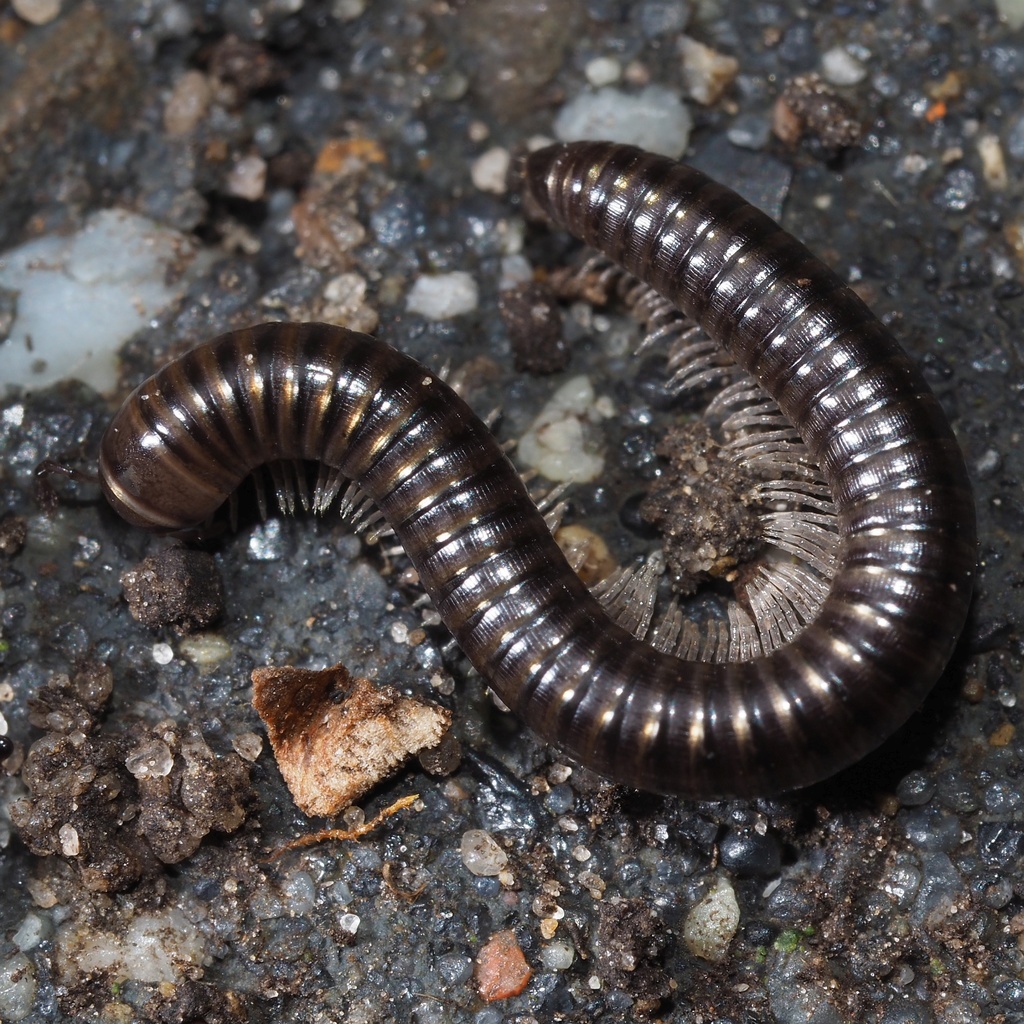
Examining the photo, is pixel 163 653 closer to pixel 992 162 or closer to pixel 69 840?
pixel 69 840

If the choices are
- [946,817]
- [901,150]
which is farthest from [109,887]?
[901,150]

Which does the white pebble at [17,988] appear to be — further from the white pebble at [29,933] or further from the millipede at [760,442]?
the millipede at [760,442]

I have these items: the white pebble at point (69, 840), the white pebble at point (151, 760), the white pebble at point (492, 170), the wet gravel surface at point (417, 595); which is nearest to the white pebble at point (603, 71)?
the wet gravel surface at point (417, 595)

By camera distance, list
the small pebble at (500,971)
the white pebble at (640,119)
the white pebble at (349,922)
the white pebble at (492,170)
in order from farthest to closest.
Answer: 1. the white pebble at (492,170)
2. the white pebble at (640,119)
3. the white pebble at (349,922)
4. the small pebble at (500,971)

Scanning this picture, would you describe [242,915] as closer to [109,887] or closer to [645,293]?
[109,887]

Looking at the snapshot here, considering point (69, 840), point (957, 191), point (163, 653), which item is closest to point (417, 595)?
point (163, 653)

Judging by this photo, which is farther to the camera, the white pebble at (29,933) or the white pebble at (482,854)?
the white pebble at (482,854)

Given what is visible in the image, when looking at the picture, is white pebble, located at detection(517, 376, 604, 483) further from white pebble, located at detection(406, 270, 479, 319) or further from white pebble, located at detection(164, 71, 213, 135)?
white pebble, located at detection(164, 71, 213, 135)
